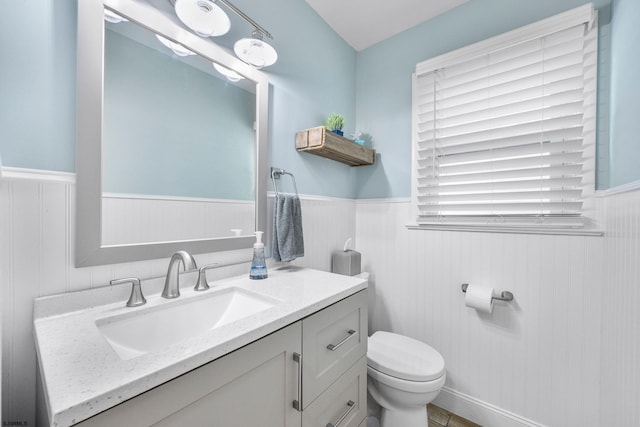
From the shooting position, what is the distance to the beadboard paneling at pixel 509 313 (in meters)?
1.23

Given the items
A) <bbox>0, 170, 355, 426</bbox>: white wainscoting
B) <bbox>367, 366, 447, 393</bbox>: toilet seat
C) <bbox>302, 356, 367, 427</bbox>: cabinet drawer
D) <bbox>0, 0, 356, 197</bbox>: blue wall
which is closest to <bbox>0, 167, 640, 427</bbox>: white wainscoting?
<bbox>0, 170, 355, 426</bbox>: white wainscoting

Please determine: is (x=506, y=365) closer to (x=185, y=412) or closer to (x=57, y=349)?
(x=185, y=412)

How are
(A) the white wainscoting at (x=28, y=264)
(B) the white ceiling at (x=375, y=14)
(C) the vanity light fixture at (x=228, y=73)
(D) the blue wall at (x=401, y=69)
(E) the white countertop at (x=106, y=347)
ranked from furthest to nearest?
(B) the white ceiling at (x=375, y=14)
(D) the blue wall at (x=401, y=69)
(C) the vanity light fixture at (x=228, y=73)
(A) the white wainscoting at (x=28, y=264)
(E) the white countertop at (x=106, y=347)

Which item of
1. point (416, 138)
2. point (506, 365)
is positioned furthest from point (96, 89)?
point (506, 365)

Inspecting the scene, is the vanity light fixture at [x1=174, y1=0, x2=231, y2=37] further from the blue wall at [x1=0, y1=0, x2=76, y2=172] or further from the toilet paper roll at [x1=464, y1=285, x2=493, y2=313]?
the toilet paper roll at [x1=464, y1=285, x2=493, y2=313]

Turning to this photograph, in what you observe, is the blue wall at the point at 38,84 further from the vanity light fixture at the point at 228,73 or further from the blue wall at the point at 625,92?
the blue wall at the point at 625,92

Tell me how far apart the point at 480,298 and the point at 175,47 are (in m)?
1.88

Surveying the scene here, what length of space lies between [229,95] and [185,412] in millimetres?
1191

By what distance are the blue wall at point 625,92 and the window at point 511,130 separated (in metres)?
0.09

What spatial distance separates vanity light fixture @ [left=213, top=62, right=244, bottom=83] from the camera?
1.15m

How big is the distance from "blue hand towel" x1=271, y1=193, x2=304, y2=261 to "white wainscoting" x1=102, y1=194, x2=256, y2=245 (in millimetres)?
125

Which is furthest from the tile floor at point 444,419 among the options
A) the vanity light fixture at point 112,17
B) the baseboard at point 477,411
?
the vanity light fixture at point 112,17

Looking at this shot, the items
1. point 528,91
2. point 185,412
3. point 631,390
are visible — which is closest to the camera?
point 185,412

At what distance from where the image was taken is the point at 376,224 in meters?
1.93
